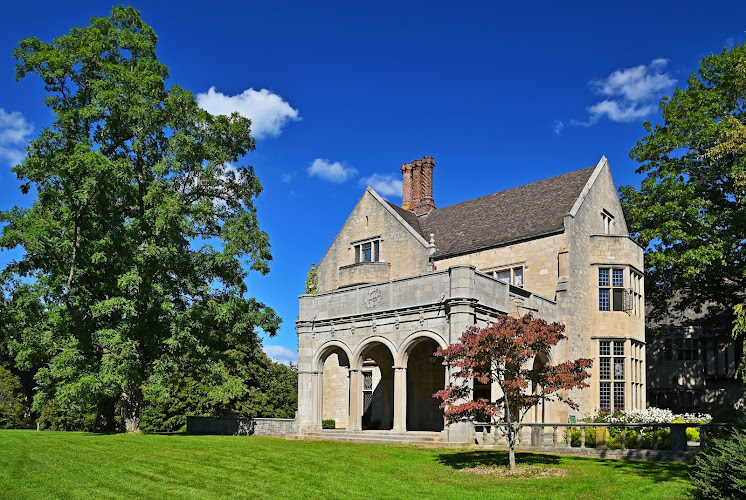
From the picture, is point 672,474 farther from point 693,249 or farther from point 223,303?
point 223,303

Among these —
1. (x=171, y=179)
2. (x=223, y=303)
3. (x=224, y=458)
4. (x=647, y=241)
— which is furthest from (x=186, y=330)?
(x=647, y=241)

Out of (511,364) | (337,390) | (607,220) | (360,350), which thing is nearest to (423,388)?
(360,350)

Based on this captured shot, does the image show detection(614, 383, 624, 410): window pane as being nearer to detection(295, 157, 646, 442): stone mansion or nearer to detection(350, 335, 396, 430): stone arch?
detection(295, 157, 646, 442): stone mansion

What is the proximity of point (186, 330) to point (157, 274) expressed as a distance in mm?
2832

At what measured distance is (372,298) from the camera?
88.4 ft

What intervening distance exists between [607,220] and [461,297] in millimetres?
14192

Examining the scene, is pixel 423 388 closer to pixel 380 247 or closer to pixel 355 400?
pixel 355 400

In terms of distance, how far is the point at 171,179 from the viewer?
30844mm

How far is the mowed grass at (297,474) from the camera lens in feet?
44.8

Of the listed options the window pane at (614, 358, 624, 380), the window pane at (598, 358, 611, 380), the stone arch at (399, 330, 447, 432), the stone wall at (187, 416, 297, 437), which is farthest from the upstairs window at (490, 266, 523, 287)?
the stone wall at (187, 416, 297, 437)

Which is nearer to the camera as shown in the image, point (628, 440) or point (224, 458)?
point (224, 458)

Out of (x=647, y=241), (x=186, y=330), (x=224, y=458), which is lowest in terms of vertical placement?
(x=224, y=458)

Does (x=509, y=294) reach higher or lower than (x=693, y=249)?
lower

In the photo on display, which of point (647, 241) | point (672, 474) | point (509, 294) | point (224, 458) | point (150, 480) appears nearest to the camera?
point (150, 480)
